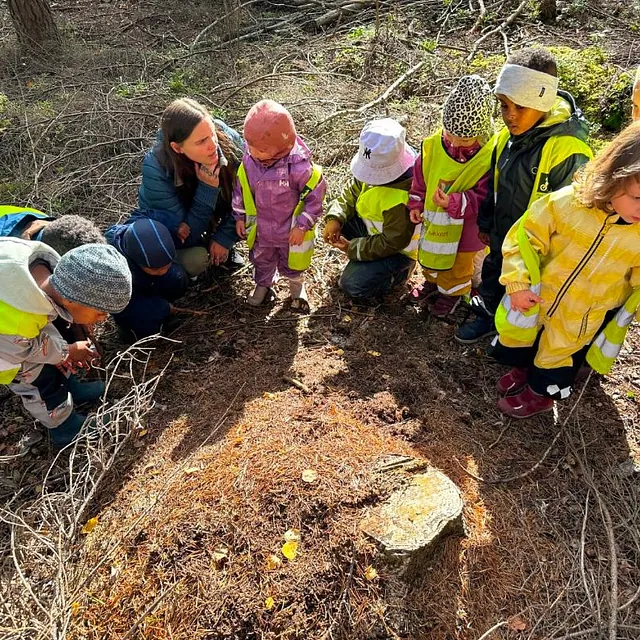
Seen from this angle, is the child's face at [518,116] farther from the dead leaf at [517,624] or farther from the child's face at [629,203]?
the dead leaf at [517,624]

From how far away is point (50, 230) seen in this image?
298 cm

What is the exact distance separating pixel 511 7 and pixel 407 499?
8.31m

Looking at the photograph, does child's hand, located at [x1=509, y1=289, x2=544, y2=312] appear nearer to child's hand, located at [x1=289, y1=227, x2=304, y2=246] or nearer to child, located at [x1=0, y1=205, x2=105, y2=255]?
child's hand, located at [x1=289, y1=227, x2=304, y2=246]

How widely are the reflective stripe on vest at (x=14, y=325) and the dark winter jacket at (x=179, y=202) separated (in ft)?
4.28

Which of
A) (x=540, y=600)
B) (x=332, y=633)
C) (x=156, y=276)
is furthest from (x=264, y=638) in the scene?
(x=156, y=276)

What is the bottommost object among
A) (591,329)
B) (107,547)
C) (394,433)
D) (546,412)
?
(546,412)

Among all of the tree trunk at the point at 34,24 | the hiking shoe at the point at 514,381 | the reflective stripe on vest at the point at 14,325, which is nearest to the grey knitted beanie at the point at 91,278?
the reflective stripe on vest at the point at 14,325

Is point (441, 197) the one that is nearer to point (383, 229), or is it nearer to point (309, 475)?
point (383, 229)

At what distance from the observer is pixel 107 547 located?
2.41 meters

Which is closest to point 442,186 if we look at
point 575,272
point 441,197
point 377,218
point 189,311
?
point 441,197

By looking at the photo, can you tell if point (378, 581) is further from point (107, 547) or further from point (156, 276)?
point (156, 276)

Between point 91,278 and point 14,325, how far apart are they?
0.41m

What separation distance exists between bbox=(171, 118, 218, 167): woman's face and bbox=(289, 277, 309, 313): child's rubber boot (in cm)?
106

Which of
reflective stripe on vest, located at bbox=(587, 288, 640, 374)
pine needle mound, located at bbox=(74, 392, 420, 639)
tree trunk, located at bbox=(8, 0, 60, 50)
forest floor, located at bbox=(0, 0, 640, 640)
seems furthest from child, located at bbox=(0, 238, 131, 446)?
tree trunk, located at bbox=(8, 0, 60, 50)
